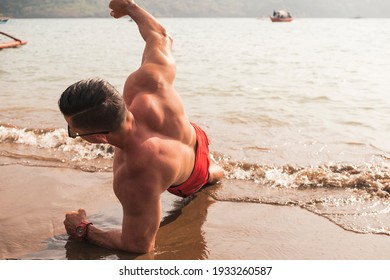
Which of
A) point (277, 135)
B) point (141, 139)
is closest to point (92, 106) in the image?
point (141, 139)

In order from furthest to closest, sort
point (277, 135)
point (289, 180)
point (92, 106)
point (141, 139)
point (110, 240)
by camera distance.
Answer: point (277, 135), point (289, 180), point (110, 240), point (141, 139), point (92, 106)

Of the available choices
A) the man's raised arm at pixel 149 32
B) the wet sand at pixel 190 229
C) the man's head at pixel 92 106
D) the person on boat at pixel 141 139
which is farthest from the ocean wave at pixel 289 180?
the man's head at pixel 92 106

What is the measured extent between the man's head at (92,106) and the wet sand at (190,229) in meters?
0.98

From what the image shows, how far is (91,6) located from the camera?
188 meters

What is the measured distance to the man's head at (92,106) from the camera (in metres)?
2.33

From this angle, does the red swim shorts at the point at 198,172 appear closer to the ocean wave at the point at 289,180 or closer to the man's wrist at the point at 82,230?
the ocean wave at the point at 289,180

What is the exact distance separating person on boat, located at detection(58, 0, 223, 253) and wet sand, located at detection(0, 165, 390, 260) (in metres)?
0.20

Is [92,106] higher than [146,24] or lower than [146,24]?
lower

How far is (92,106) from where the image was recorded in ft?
7.67

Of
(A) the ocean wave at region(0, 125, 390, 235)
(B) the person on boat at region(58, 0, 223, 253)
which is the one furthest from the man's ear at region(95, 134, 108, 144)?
(A) the ocean wave at region(0, 125, 390, 235)

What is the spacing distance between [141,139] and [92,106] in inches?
16.0

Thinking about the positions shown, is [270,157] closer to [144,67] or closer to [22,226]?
[144,67]

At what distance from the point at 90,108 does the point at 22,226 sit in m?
1.44

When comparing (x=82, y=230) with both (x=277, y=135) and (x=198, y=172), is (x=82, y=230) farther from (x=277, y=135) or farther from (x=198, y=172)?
(x=277, y=135)
